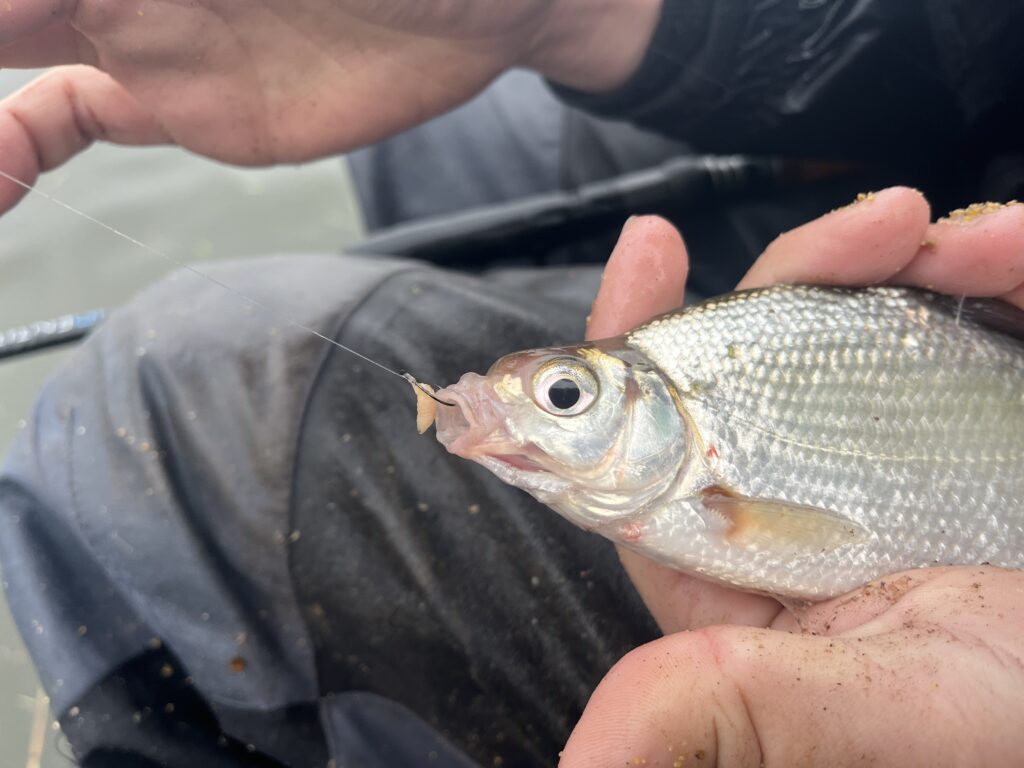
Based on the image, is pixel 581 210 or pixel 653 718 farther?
pixel 581 210

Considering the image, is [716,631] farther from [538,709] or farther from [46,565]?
[46,565]

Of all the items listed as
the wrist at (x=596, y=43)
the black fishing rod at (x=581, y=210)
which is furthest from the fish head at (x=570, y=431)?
the black fishing rod at (x=581, y=210)

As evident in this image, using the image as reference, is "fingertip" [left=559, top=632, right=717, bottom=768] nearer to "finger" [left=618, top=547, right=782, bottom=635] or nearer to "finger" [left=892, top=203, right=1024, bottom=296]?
"finger" [left=618, top=547, right=782, bottom=635]

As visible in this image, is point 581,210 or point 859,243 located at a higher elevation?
point 859,243

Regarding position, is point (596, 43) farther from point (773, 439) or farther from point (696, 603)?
point (696, 603)

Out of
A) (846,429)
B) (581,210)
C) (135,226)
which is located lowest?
(135,226)

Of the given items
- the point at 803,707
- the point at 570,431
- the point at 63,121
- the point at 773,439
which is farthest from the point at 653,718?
the point at 63,121
